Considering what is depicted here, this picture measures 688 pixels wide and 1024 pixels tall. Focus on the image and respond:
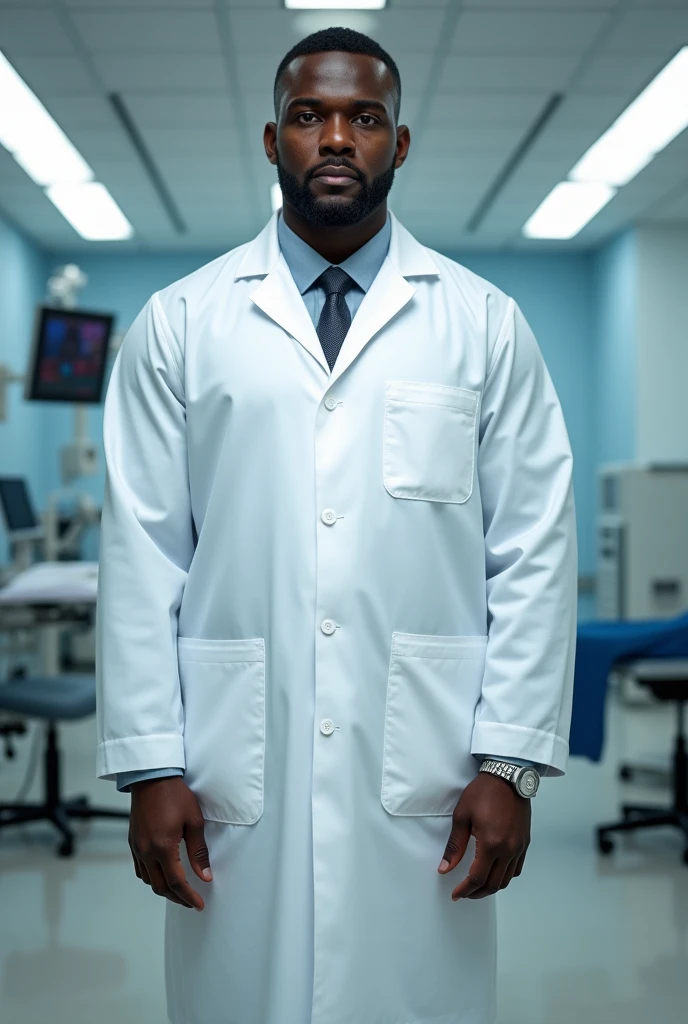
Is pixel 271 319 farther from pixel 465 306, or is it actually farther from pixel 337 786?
pixel 337 786

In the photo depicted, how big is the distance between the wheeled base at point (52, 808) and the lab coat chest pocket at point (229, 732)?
7.38ft

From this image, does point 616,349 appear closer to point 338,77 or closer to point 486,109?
point 486,109

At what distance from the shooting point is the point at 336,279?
50.4 inches

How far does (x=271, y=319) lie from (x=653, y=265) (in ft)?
18.3

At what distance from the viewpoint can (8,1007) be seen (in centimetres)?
Result: 224

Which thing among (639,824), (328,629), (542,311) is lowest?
(639,824)

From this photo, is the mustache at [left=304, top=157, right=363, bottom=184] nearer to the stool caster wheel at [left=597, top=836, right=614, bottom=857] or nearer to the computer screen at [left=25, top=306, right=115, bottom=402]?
the stool caster wheel at [left=597, top=836, right=614, bottom=857]

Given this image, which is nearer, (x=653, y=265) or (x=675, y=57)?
(x=675, y=57)

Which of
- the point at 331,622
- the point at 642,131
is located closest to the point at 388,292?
the point at 331,622

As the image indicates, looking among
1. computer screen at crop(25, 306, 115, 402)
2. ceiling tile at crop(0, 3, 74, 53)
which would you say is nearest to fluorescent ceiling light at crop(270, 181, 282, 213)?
computer screen at crop(25, 306, 115, 402)

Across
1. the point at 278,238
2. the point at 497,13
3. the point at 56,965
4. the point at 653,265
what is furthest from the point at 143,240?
the point at 278,238

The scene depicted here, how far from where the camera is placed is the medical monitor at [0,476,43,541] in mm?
4930

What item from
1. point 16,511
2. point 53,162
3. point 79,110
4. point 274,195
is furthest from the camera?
point 274,195

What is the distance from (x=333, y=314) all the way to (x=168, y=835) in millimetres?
601
